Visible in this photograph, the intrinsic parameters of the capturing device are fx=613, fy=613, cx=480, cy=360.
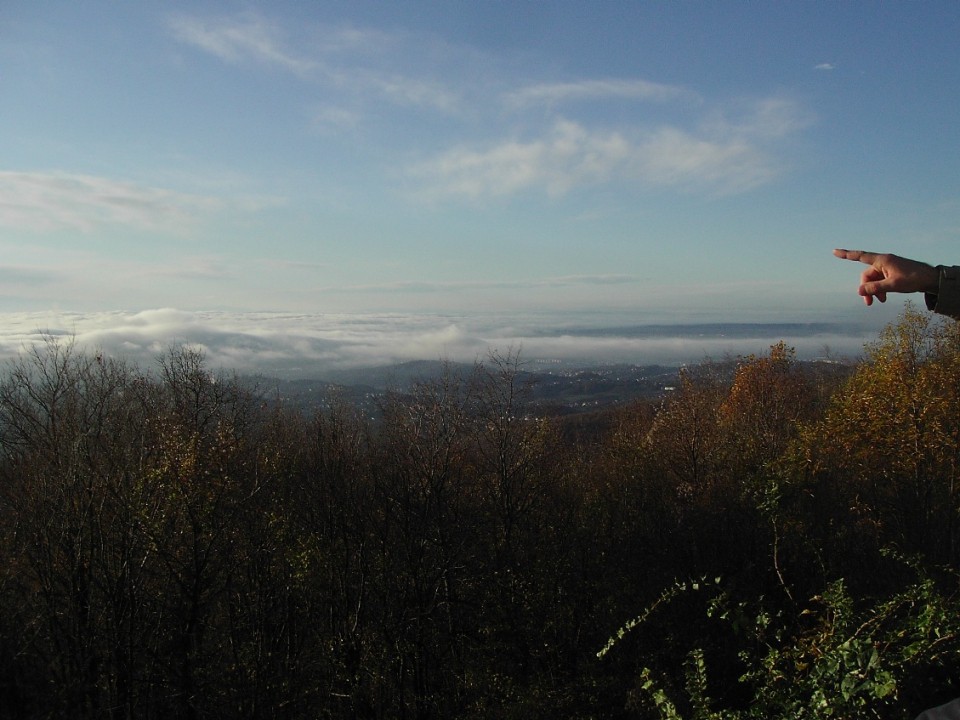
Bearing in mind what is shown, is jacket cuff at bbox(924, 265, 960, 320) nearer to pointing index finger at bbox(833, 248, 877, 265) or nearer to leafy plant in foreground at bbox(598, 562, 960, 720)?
pointing index finger at bbox(833, 248, 877, 265)

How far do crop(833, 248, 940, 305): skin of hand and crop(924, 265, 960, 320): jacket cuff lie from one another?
5 cm

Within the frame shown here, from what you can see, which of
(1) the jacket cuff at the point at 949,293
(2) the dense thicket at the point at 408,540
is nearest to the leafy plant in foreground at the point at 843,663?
(1) the jacket cuff at the point at 949,293

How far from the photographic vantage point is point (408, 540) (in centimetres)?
2016

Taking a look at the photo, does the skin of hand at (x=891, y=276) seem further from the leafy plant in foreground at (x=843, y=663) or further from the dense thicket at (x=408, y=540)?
the dense thicket at (x=408, y=540)

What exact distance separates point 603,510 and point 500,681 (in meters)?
9.58

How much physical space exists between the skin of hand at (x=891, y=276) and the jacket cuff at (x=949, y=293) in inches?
1.9

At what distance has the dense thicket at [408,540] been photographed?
14.0 metres

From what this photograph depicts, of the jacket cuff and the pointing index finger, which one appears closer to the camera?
the jacket cuff

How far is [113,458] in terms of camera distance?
49.6 ft

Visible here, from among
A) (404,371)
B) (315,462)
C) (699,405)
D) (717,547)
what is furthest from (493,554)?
(404,371)

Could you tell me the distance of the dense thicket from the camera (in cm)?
1400

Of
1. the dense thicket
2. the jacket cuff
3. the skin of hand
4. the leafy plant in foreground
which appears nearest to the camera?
the jacket cuff

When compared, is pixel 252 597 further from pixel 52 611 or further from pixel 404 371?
pixel 404 371

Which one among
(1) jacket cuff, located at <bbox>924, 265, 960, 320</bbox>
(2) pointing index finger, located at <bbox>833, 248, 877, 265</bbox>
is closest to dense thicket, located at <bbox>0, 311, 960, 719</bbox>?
(2) pointing index finger, located at <bbox>833, 248, 877, 265</bbox>
